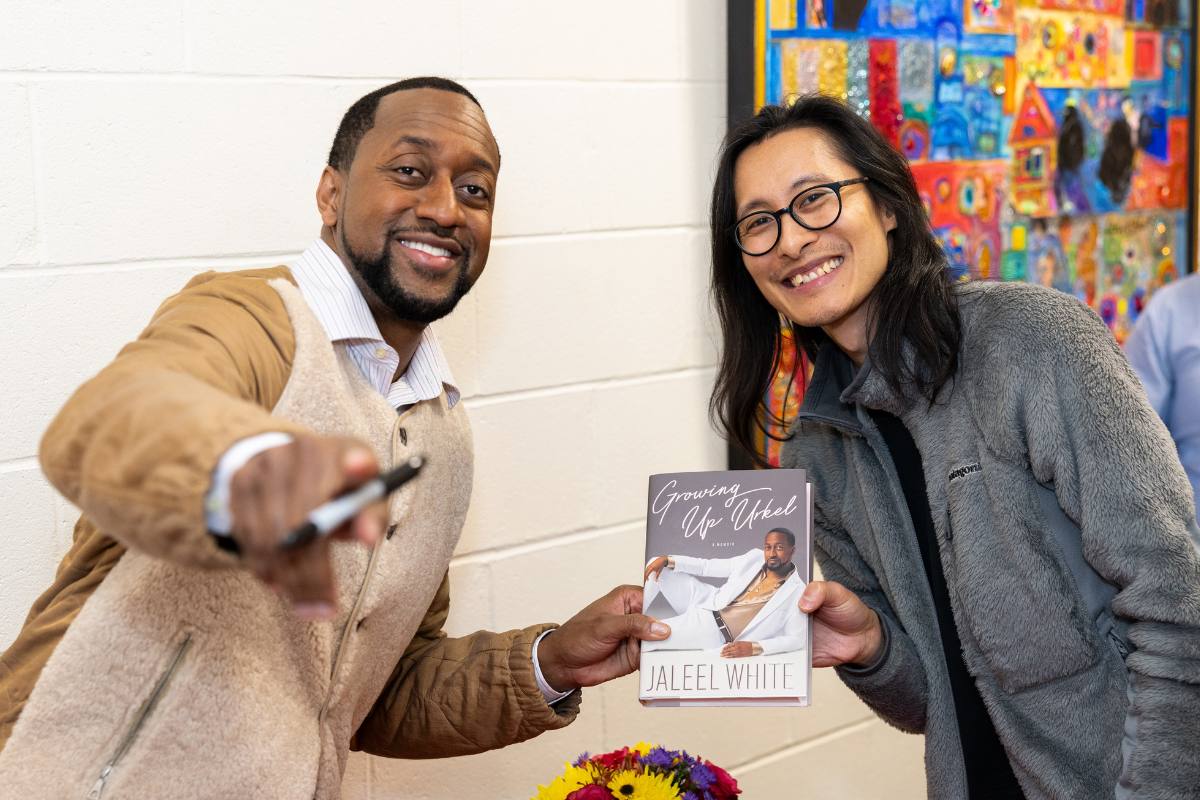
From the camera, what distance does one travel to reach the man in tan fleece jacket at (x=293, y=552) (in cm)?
77

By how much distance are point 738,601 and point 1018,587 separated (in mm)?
338

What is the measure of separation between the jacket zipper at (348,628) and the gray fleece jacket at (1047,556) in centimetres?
67

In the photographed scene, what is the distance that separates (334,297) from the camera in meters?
1.41

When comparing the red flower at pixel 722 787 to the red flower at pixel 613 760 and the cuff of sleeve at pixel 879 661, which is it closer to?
the red flower at pixel 613 760

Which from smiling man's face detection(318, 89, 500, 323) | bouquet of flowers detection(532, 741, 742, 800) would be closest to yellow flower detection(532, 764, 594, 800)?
bouquet of flowers detection(532, 741, 742, 800)

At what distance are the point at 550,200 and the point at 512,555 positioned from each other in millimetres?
627

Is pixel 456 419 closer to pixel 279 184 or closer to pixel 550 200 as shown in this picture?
pixel 279 184

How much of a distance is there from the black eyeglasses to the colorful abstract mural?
629mm

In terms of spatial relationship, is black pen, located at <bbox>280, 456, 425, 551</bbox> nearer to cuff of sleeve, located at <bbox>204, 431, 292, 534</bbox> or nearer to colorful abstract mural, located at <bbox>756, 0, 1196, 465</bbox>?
cuff of sleeve, located at <bbox>204, 431, 292, 534</bbox>

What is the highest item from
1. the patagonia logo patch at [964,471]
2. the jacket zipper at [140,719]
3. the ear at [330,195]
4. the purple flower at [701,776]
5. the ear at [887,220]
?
the ear at [330,195]

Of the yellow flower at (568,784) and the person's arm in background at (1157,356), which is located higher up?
the person's arm in background at (1157,356)

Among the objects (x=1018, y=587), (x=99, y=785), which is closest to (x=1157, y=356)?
(x=1018, y=587)

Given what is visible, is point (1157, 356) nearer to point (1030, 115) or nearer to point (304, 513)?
point (1030, 115)

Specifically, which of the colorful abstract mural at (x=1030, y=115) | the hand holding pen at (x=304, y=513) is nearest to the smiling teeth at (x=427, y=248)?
the hand holding pen at (x=304, y=513)
